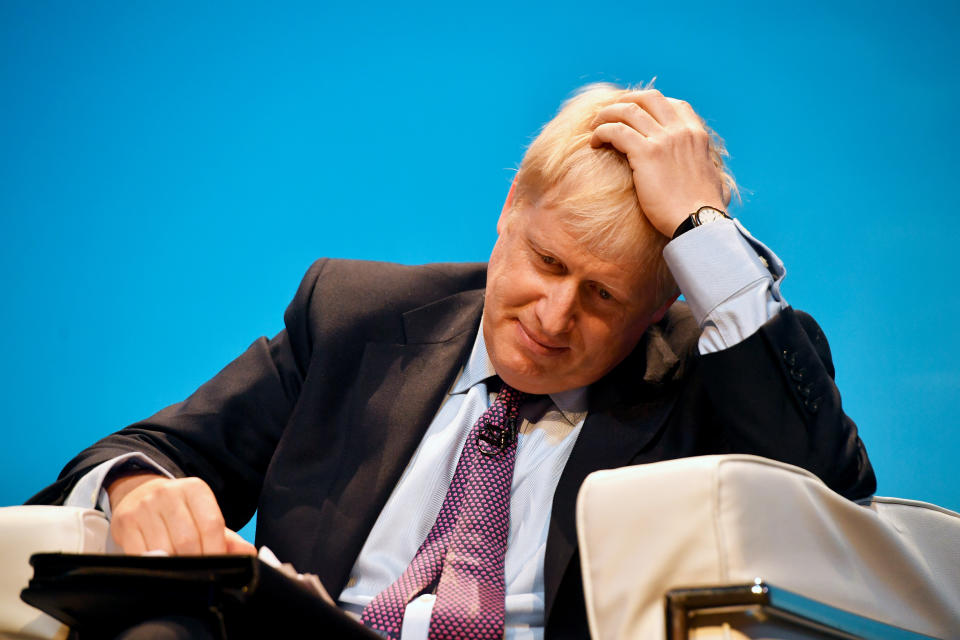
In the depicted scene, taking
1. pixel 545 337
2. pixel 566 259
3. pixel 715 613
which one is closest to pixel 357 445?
pixel 545 337

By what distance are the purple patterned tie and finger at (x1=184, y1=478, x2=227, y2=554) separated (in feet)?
0.83

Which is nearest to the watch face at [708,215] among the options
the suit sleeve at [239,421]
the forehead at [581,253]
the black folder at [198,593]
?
the forehead at [581,253]

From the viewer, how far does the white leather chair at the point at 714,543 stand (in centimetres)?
93

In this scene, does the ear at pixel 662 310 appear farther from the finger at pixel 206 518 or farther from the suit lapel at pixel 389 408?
the finger at pixel 206 518

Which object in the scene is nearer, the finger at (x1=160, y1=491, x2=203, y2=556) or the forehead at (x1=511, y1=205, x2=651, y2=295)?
the finger at (x1=160, y1=491, x2=203, y2=556)

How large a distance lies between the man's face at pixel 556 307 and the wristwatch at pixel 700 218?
0.09 m

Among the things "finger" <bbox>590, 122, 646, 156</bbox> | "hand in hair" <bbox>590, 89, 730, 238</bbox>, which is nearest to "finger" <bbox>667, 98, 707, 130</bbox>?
"hand in hair" <bbox>590, 89, 730, 238</bbox>

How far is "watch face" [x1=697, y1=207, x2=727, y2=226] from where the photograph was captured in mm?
1389

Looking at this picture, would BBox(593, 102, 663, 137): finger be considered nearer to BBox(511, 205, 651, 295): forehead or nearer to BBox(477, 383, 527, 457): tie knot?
BBox(511, 205, 651, 295): forehead

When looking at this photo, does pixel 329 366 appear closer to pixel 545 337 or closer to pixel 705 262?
pixel 545 337

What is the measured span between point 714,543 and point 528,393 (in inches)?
25.0

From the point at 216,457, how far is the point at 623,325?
73 centimetres

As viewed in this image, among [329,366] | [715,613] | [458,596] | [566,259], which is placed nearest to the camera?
[715,613]

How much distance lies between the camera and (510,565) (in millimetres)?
1369
